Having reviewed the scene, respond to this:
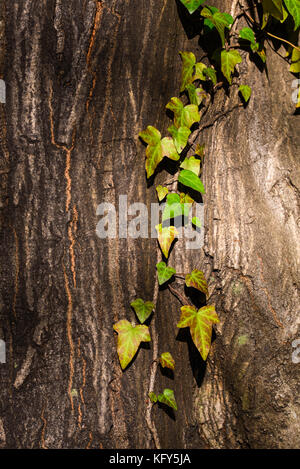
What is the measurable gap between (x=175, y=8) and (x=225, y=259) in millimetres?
936

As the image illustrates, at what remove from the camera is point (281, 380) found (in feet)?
4.32

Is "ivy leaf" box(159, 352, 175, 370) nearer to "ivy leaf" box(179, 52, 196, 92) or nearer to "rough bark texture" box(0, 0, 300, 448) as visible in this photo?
"rough bark texture" box(0, 0, 300, 448)

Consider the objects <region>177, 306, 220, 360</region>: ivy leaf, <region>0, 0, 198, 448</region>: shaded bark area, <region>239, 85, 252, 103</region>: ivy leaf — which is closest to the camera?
<region>0, 0, 198, 448</region>: shaded bark area

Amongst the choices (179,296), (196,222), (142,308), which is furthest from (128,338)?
(196,222)

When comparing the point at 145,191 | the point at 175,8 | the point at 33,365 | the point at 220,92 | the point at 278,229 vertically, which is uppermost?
the point at 175,8

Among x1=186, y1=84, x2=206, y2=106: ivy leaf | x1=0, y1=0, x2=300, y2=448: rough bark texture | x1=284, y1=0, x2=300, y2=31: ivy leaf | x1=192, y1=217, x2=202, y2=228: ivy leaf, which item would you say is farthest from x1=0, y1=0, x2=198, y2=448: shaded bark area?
x1=284, y1=0, x2=300, y2=31: ivy leaf

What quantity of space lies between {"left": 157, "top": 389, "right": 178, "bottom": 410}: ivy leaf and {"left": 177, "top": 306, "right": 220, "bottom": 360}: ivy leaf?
20cm

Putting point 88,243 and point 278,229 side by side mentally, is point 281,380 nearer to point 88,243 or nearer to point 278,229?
point 278,229

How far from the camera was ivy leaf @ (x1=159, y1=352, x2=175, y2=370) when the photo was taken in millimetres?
1276

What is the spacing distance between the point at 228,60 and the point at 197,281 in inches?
32.9

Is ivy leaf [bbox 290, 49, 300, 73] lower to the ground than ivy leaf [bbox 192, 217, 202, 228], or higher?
higher

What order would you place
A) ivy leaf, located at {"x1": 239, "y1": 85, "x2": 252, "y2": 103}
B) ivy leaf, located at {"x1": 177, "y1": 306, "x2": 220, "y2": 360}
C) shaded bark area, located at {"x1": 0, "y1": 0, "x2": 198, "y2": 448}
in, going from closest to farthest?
shaded bark area, located at {"x1": 0, "y1": 0, "x2": 198, "y2": 448} < ivy leaf, located at {"x1": 177, "y1": 306, "x2": 220, "y2": 360} < ivy leaf, located at {"x1": 239, "y1": 85, "x2": 252, "y2": 103}

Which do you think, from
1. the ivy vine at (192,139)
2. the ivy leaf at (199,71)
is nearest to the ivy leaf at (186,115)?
the ivy vine at (192,139)
